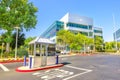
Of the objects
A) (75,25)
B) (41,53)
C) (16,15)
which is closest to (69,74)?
(41,53)

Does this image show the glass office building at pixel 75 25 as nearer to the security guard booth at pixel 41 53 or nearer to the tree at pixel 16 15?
the tree at pixel 16 15

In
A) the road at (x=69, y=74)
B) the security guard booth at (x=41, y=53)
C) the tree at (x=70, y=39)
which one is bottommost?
the road at (x=69, y=74)

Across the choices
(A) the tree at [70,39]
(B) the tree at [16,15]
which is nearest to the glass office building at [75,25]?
(A) the tree at [70,39]

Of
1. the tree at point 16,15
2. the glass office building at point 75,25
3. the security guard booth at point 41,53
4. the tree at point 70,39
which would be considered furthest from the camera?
the glass office building at point 75,25

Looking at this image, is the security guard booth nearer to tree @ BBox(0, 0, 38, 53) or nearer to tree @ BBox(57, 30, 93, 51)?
tree @ BBox(0, 0, 38, 53)

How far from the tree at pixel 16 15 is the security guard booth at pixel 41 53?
17793mm

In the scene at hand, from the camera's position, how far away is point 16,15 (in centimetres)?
3272

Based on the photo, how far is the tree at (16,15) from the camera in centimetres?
3130

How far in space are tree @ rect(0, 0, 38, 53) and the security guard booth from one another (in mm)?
17793

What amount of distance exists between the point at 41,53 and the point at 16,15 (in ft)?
66.0

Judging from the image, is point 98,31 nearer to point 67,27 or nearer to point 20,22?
point 67,27

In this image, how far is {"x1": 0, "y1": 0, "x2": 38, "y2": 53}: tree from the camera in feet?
103

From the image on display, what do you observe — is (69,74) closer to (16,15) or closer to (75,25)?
(16,15)

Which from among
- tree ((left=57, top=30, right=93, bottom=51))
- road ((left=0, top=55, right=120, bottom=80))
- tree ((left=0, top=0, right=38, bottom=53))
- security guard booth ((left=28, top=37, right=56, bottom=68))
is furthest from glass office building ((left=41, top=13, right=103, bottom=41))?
road ((left=0, top=55, right=120, bottom=80))
